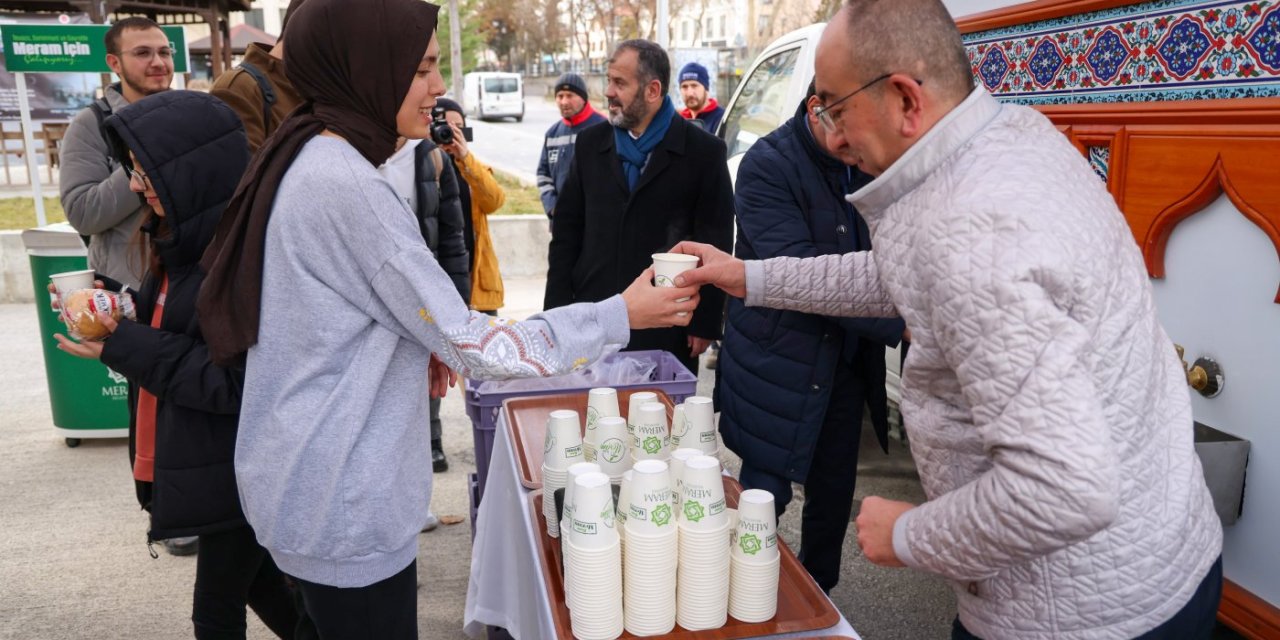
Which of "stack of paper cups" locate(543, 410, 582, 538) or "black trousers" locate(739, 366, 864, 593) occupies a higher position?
"stack of paper cups" locate(543, 410, 582, 538)

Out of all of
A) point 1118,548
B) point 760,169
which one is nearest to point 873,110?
point 1118,548

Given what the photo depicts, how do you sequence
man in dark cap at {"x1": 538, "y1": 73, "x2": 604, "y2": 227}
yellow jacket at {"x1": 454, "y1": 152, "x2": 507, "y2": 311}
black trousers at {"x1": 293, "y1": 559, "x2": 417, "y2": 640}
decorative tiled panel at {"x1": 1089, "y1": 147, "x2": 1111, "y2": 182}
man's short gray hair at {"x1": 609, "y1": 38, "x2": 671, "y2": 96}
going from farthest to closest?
man in dark cap at {"x1": 538, "y1": 73, "x2": 604, "y2": 227}, yellow jacket at {"x1": 454, "y1": 152, "x2": 507, "y2": 311}, man's short gray hair at {"x1": 609, "y1": 38, "x2": 671, "y2": 96}, decorative tiled panel at {"x1": 1089, "y1": 147, "x2": 1111, "y2": 182}, black trousers at {"x1": 293, "y1": 559, "x2": 417, "y2": 640}

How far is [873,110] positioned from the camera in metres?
1.51

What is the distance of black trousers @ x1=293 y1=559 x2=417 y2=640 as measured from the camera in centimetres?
195

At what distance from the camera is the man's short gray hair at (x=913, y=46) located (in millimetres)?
1459

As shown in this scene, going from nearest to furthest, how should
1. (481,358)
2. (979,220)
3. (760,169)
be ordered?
(979,220)
(481,358)
(760,169)

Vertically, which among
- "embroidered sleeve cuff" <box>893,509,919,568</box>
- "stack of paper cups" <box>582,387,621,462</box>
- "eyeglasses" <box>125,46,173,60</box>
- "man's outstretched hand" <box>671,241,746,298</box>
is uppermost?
"eyeglasses" <box>125,46,173,60</box>

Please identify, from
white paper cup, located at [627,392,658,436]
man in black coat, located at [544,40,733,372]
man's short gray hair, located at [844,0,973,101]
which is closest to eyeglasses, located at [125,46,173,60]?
man in black coat, located at [544,40,733,372]

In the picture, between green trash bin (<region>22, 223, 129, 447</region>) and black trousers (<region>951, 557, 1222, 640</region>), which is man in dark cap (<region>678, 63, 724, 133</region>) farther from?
black trousers (<region>951, 557, 1222, 640</region>)

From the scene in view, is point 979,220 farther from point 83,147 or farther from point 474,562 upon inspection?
point 83,147

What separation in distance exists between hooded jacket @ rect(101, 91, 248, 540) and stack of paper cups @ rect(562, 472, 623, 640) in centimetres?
107

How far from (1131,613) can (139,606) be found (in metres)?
3.56

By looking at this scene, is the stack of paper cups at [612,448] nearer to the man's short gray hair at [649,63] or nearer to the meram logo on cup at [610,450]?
the meram logo on cup at [610,450]

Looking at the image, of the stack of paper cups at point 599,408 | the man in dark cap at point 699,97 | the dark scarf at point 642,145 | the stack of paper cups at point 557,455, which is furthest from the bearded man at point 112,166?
the man in dark cap at point 699,97
